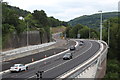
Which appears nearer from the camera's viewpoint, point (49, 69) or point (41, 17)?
point (49, 69)

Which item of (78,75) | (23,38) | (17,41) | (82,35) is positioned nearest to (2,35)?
(17,41)

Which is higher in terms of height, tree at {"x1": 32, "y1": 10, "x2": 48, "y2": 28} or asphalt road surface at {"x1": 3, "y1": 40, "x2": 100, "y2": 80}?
tree at {"x1": 32, "y1": 10, "x2": 48, "y2": 28}

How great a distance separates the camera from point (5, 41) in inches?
2226

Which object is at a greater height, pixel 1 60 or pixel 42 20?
pixel 42 20

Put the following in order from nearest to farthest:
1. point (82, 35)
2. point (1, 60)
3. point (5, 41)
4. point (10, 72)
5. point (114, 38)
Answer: point (10, 72), point (1, 60), point (5, 41), point (114, 38), point (82, 35)

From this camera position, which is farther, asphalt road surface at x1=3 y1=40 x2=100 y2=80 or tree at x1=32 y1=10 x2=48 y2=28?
tree at x1=32 y1=10 x2=48 y2=28

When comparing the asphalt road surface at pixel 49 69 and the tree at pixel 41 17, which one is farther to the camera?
the tree at pixel 41 17

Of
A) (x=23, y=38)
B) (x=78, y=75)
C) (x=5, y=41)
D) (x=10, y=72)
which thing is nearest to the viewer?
(x=78, y=75)

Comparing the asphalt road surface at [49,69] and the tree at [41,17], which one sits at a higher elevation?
the tree at [41,17]

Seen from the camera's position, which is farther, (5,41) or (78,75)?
(5,41)

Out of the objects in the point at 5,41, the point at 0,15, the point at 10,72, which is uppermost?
the point at 0,15

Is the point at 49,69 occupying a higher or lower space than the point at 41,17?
lower

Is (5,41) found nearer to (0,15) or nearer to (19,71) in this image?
(0,15)

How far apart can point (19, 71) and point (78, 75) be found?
13.3m
